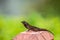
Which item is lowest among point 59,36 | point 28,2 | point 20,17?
point 59,36

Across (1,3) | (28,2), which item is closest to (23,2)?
(28,2)

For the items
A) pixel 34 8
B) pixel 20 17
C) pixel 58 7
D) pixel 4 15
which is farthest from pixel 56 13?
pixel 4 15

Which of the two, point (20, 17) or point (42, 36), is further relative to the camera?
point (20, 17)

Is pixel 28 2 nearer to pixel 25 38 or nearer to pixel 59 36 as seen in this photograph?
pixel 59 36

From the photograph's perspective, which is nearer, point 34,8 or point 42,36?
point 42,36

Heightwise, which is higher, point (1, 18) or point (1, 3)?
point (1, 3)

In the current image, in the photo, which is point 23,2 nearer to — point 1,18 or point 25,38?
point 1,18
